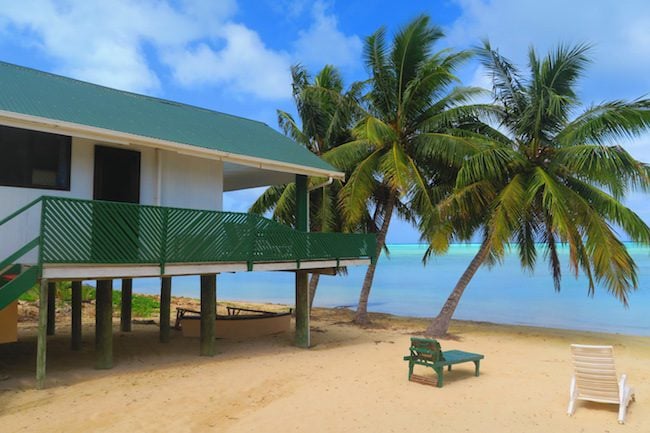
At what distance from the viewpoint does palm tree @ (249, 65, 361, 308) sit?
20.1m

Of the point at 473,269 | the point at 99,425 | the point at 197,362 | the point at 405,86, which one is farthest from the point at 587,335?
the point at 99,425

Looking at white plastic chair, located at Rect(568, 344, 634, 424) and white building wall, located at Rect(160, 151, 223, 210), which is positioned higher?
white building wall, located at Rect(160, 151, 223, 210)

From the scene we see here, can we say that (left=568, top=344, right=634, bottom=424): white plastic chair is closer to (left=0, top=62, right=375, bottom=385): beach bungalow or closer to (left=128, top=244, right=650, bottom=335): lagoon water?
(left=0, top=62, right=375, bottom=385): beach bungalow

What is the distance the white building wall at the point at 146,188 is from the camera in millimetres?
9906

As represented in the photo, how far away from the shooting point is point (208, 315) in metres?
13.0

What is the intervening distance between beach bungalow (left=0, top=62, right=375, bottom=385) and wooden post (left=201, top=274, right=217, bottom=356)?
0.02 m

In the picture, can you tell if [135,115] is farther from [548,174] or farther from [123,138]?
[548,174]

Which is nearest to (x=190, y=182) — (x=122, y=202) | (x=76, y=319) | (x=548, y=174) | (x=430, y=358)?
(x=122, y=202)

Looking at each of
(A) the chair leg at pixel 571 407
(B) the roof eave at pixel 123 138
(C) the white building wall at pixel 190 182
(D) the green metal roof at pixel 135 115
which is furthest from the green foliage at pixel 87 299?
(A) the chair leg at pixel 571 407

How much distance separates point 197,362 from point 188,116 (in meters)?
6.69

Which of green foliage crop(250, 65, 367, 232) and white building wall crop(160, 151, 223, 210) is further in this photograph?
green foliage crop(250, 65, 367, 232)

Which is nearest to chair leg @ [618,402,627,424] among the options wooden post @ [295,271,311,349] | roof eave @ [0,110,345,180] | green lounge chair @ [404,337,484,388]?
green lounge chair @ [404,337,484,388]

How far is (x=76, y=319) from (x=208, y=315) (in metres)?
3.61

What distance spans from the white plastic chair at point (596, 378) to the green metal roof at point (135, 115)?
317 inches
